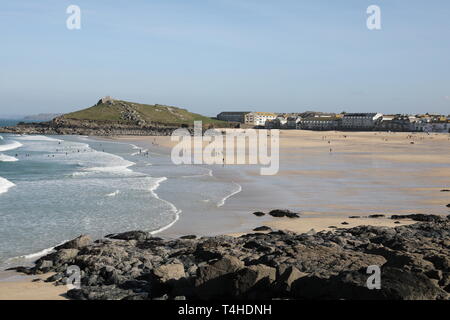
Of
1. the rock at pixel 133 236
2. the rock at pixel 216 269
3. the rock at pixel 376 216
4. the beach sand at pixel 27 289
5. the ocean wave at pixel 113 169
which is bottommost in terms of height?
the beach sand at pixel 27 289

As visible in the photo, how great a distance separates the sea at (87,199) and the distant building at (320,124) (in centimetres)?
12757

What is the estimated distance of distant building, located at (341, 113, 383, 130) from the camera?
160m

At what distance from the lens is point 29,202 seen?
2478 centimetres

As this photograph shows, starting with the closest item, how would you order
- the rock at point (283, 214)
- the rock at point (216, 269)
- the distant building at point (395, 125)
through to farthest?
the rock at point (216, 269) → the rock at point (283, 214) → the distant building at point (395, 125)

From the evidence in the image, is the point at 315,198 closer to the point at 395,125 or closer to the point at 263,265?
the point at 263,265

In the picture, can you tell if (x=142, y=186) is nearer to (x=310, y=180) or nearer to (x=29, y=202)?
(x=29, y=202)

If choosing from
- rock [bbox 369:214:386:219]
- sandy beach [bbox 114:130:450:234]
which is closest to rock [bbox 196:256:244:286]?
sandy beach [bbox 114:130:450:234]

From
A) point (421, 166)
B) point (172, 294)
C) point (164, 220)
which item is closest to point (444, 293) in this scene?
point (172, 294)

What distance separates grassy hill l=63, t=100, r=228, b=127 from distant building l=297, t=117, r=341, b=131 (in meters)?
28.8

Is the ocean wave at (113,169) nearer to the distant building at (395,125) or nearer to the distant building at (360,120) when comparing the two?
the distant building at (395,125)

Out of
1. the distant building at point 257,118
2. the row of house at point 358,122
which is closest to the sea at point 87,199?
the row of house at point 358,122

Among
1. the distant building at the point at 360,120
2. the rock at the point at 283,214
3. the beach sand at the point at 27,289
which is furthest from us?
the distant building at the point at 360,120

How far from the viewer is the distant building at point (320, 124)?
165375 mm
